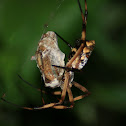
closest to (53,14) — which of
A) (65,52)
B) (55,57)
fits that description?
(65,52)

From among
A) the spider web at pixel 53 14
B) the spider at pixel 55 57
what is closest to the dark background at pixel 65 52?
the spider web at pixel 53 14

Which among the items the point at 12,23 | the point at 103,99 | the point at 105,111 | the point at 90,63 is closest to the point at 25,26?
the point at 12,23

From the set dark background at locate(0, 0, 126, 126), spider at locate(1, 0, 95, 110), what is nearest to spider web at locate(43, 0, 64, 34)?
dark background at locate(0, 0, 126, 126)

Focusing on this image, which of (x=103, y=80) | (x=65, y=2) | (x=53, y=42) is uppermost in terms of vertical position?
(x=65, y=2)

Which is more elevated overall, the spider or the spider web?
the spider web

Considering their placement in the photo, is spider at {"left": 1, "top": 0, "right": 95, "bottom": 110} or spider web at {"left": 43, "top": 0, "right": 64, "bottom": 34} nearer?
spider at {"left": 1, "top": 0, "right": 95, "bottom": 110}

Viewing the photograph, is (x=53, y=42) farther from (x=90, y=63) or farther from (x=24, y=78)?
(x=90, y=63)

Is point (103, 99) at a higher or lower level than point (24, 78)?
lower

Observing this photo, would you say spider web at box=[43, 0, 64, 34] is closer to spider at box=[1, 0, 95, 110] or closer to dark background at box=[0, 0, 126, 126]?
dark background at box=[0, 0, 126, 126]

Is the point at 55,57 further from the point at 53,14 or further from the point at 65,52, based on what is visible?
the point at 53,14

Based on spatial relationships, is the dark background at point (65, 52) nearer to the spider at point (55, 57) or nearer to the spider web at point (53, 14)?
the spider web at point (53, 14)
